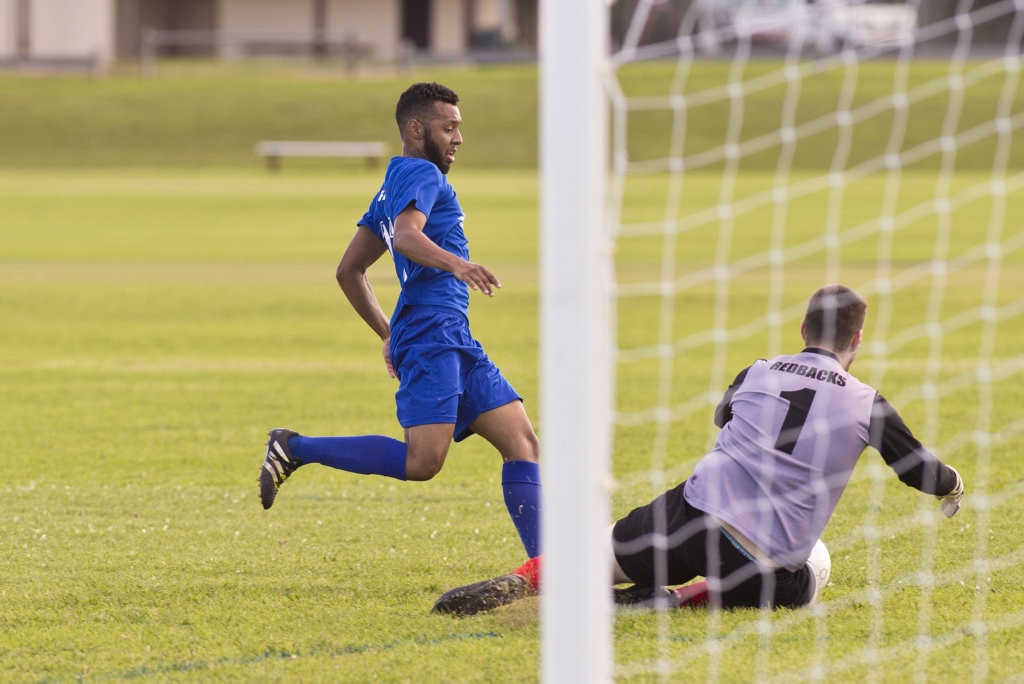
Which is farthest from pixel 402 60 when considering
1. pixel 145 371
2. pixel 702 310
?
pixel 145 371

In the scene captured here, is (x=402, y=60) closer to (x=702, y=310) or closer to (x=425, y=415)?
(x=702, y=310)

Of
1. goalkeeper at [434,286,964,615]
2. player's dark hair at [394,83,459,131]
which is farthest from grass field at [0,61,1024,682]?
player's dark hair at [394,83,459,131]

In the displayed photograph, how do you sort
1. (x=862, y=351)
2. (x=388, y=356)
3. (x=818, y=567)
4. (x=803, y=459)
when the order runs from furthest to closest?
(x=862, y=351) → (x=388, y=356) → (x=818, y=567) → (x=803, y=459)

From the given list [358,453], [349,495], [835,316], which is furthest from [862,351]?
[358,453]

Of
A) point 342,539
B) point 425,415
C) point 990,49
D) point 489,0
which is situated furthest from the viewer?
point 489,0

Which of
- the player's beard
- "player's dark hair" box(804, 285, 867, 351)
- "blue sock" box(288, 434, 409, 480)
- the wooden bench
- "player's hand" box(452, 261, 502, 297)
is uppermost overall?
the wooden bench

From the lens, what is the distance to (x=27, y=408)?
8625mm

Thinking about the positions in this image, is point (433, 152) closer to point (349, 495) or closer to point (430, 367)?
point (430, 367)

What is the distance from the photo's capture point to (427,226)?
4879 millimetres

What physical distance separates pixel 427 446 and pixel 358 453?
31 cm

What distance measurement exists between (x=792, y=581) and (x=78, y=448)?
4328 mm

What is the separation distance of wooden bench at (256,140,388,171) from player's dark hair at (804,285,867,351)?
3256 centimetres

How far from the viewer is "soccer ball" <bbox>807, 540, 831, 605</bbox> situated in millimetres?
4570

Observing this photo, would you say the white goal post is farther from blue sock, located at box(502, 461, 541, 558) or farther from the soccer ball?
blue sock, located at box(502, 461, 541, 558)
